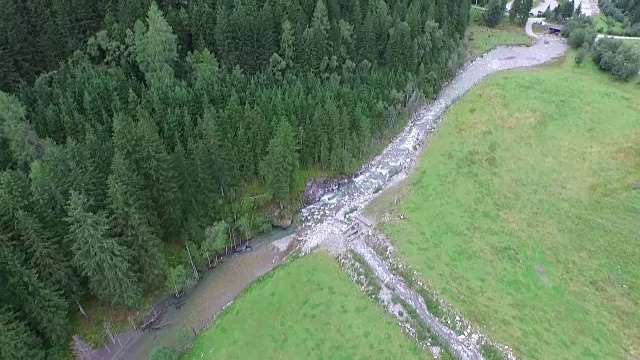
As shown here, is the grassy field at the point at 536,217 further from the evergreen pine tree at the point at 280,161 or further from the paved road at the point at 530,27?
the paved road at the point at 530,27

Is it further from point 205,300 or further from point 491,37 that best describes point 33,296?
point 491,37

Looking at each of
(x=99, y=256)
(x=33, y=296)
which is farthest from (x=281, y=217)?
(x=33, y=296)

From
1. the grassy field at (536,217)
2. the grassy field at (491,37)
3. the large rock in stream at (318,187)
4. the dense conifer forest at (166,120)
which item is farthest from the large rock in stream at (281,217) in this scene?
the grassy field at (491,37)

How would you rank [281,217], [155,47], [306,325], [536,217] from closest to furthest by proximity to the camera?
[306,325] → [536,217] → [281,217] → [155,47]

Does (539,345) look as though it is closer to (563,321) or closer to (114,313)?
(563,321)

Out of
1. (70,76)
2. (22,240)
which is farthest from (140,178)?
(70,76)

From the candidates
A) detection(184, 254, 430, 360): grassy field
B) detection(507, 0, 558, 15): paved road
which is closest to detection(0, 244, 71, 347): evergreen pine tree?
detection(184, 254, 430, 360): grassy field

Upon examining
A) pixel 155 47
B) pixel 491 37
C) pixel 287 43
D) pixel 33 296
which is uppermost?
pixel 155 47
